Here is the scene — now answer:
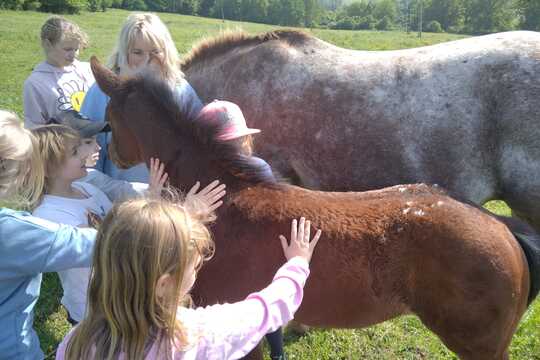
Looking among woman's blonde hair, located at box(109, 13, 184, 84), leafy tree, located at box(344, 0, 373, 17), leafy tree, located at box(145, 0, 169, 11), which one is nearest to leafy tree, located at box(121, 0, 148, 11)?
leafy tree, located at box(145, 0, 169, 11)

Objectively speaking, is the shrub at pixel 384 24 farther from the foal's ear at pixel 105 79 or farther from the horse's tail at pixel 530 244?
the horse's tail at pixel 530 244

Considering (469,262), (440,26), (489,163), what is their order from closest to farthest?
(469,262), (489,163), (440,26)

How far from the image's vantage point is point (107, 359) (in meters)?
1.25

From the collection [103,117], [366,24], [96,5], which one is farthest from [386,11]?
[103,117]

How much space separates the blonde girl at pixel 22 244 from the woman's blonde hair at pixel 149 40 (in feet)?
5.44

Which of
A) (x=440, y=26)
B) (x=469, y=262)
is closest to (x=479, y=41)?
(x=469, y=262)

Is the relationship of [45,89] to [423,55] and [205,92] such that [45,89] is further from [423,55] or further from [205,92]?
[423,55]

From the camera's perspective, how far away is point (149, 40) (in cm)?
339

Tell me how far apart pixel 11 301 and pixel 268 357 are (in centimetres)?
188

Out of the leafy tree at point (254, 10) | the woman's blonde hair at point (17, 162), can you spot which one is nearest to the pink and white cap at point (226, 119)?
the woman's blonde hair at point (17, 162)

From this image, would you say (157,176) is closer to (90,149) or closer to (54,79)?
(90,149)

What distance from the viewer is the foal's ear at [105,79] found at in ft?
9.23

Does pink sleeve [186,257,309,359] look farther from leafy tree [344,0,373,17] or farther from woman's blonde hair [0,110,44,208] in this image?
leafy tree [344,0,373,17]

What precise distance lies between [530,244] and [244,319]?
1.59 m
